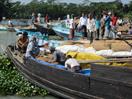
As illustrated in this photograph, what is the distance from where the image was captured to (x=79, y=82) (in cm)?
989

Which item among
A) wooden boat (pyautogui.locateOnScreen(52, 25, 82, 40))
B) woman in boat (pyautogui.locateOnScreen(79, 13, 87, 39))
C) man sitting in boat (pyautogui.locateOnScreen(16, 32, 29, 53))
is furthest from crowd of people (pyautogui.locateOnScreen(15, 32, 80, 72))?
wooden boat (pyautogui.locateOnScreen(52, 25, 82, 40))

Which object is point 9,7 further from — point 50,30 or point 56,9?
point 50,30

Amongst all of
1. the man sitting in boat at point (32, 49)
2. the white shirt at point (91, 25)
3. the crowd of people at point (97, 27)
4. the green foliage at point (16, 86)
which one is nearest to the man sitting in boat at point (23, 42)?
the man sitting in boat at point (32, 49)

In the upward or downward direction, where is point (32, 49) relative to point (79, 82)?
upward

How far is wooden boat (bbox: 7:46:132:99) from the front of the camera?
873 centimetres

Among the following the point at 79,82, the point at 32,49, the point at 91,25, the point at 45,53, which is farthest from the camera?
the point at 91,25

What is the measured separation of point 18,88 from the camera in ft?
40.9

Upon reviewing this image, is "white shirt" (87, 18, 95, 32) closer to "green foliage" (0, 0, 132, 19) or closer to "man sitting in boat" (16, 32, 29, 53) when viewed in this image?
"man sitting in boat" (16, 32, 29, 53)

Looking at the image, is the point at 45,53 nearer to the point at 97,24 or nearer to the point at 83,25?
the point at 97,24

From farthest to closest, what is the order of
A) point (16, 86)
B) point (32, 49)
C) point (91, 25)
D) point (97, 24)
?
point (97, 24)
point (91, 25)
point (32, 49)
point (16, 86)

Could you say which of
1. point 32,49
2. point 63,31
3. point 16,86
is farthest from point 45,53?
point 63,31

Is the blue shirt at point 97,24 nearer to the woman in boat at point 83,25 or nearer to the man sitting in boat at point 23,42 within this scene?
the woman in boat at point 83,25

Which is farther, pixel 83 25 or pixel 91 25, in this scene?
pixel 83 25

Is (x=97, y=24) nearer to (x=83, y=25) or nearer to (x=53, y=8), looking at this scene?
(x=83, y=25)
